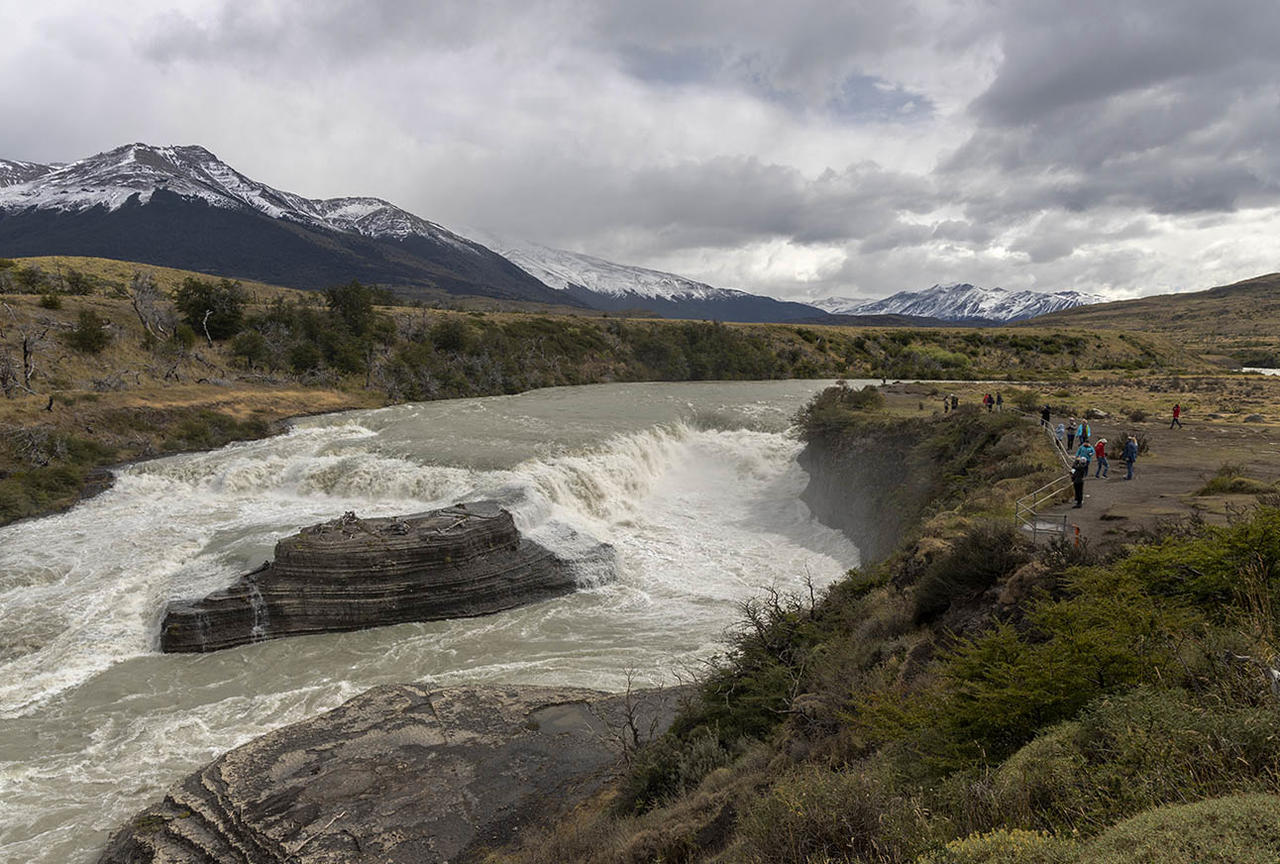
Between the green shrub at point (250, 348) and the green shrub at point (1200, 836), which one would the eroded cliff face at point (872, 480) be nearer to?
the green shrub at point (1200, 836)

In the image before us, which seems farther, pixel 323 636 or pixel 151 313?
pixel 151 313

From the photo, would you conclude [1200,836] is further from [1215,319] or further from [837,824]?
[1215,319]

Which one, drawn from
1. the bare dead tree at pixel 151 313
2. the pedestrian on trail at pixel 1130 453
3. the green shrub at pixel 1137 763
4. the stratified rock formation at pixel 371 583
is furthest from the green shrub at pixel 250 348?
the green shrub at pixel 1137 763

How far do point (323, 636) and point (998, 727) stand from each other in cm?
1407

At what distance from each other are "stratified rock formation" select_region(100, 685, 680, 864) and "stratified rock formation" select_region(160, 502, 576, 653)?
4.40 m

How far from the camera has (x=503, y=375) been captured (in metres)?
52.8

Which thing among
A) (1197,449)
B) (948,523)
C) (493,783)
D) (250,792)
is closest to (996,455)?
(1197,449)

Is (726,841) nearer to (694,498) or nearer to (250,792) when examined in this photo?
(250,792)

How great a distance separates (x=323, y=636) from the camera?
14688 millimetres

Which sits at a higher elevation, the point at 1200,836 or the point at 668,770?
the point at 1200,836

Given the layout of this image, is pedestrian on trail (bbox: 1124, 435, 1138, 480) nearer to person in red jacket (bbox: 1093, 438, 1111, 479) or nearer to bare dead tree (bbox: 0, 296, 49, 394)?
person in red jacket (bbox: 1093, 438, 1111, 479)

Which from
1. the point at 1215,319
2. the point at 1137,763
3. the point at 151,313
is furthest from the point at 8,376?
the point at 1215,319

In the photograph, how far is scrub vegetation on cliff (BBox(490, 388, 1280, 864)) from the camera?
139 inches

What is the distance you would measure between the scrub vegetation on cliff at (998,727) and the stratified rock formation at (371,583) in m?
7.92
